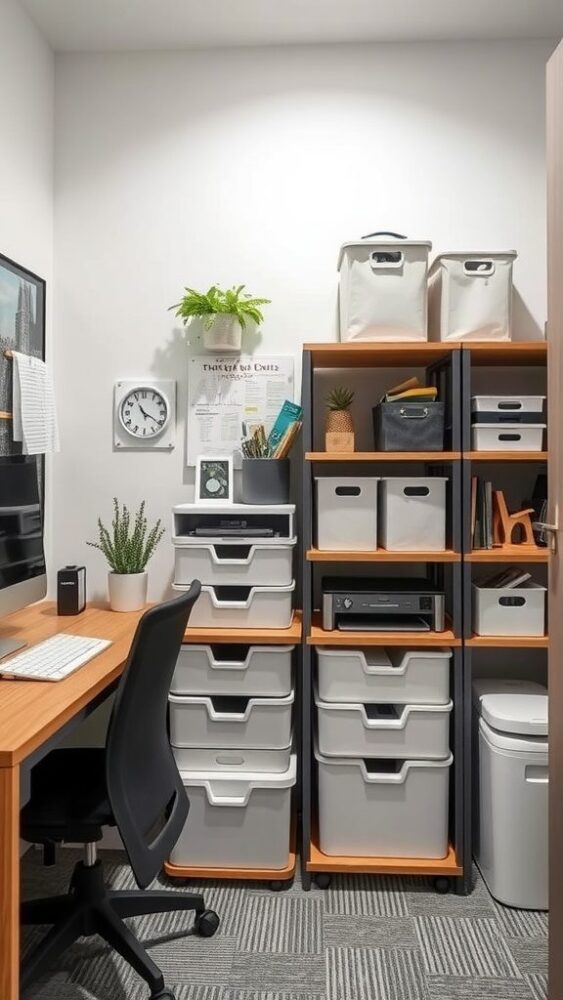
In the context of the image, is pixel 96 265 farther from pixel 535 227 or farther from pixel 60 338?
pixel 535 227

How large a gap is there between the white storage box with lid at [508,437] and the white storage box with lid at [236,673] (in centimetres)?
89

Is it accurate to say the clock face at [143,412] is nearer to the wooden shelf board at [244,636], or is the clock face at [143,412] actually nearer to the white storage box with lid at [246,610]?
the white storage box with lid at [246,610]


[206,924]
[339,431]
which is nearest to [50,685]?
[206,924]

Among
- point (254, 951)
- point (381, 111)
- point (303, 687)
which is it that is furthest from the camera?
point (381, 111)

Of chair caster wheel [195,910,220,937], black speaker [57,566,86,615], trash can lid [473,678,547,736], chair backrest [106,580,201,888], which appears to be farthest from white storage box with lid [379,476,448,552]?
chair caster wheel [195,910,220,937]

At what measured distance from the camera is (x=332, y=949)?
1.86 meters

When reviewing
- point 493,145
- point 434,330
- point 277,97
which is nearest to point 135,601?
point 434,330

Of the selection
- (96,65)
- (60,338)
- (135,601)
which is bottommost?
(135,601)

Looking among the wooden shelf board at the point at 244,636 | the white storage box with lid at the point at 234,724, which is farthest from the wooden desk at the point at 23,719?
the white storage box with lid at the point at 234,724

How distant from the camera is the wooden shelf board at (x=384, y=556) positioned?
212cm

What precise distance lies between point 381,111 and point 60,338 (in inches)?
57.2

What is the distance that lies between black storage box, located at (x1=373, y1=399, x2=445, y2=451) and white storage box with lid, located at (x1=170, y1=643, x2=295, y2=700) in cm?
75

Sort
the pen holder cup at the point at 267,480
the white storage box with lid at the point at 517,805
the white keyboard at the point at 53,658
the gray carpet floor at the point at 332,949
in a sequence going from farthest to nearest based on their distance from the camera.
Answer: the pen holder cup at the point at 267,480
the white storage box with lid at the point at 517,805
the gray carpet floor at the point at 332,949
the white keyboard at the point at 53,658

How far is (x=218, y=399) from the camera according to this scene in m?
2.53
